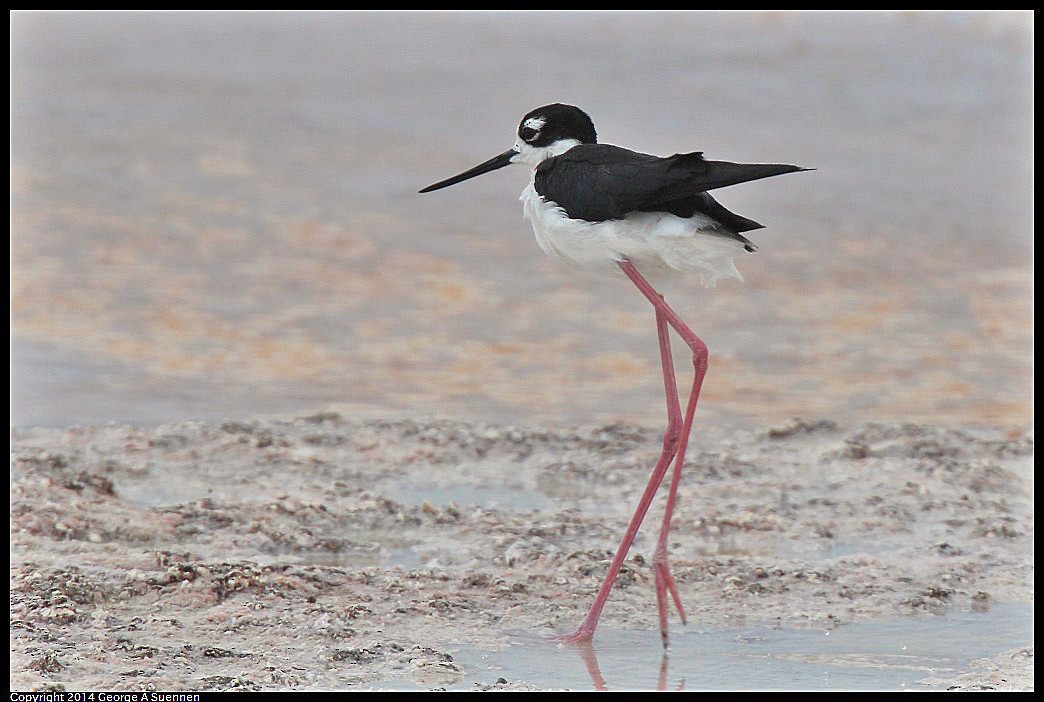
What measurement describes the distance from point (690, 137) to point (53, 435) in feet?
20.0

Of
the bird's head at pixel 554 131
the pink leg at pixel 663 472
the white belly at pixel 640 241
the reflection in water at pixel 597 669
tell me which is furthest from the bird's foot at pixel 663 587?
the bird's head at pixel 554 131

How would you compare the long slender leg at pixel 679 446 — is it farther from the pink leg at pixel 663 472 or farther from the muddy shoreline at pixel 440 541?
the muddy shoreline at pixel 440 541

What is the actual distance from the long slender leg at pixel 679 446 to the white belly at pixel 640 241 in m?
0.07

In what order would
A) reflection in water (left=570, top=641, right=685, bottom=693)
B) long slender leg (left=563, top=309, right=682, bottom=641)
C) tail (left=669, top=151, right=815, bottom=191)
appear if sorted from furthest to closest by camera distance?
1. long slender leg (left=563, top=309, right=682, bottom=641)
2. tail (left=669, top=151, right=815, bottom=191)
3. reflection in water (left=570, top=641, right=685, bottom=693)

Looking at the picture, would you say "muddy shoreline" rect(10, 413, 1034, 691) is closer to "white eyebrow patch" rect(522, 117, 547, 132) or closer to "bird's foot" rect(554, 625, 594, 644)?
"bird's foot" rect(554, 625, 594, 644)

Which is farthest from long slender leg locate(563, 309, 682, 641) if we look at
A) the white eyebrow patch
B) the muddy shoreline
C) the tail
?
the white eyebrow patch

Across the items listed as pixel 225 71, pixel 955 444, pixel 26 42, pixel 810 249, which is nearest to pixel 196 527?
pixel 955 444

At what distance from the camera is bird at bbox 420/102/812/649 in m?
4.14

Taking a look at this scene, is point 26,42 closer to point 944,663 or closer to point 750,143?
point 750,143

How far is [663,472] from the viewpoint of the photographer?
455 cm

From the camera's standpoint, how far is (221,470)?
5785 mm

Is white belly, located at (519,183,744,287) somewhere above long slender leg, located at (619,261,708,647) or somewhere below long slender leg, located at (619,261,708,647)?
above

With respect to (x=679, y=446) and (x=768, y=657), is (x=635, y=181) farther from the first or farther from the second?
(x=768, y=657)

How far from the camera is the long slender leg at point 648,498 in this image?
4.12 meters
